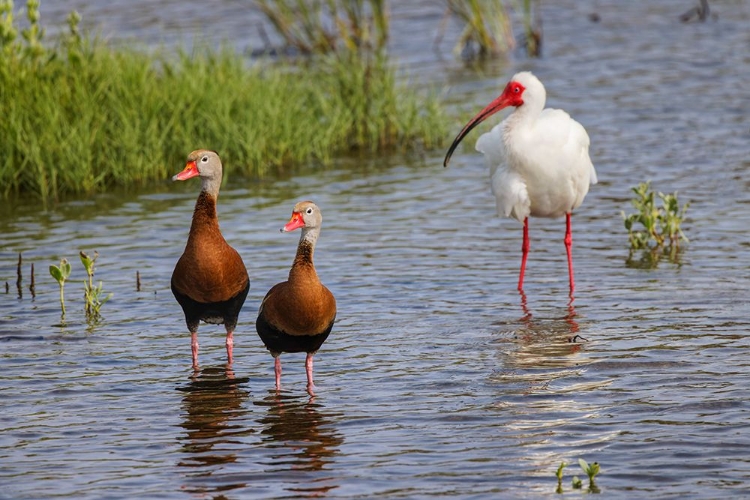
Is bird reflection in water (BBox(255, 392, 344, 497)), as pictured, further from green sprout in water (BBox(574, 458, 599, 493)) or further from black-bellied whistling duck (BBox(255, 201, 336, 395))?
green sprout in water (BBox(574, 458, 599, 493))

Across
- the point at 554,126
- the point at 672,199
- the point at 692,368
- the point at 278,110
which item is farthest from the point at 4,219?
the point at 692,368

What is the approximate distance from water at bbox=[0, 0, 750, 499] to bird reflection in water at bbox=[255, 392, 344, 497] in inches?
0.6

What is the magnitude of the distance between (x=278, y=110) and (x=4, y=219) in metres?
2.98

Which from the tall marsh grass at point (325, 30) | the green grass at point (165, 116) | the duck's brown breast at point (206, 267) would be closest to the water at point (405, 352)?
the green grass at point (165, 116)

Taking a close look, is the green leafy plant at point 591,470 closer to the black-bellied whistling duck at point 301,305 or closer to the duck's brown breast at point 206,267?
the black-bellied whistling duck at point 301,305

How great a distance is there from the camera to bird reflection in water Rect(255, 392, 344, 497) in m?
5.59

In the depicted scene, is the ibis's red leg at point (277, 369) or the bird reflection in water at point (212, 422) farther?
the ibis's red leg at point (277, 369)

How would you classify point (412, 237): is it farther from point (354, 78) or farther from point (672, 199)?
point (354, 78)

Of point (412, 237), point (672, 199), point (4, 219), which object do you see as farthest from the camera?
point (4, 219)

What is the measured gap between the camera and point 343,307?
28.6ft

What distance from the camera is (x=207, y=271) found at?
7168 millimetres

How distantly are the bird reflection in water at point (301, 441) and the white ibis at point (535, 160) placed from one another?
2.89 meters

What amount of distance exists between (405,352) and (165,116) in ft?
19.0

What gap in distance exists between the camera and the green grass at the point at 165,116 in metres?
11.9
